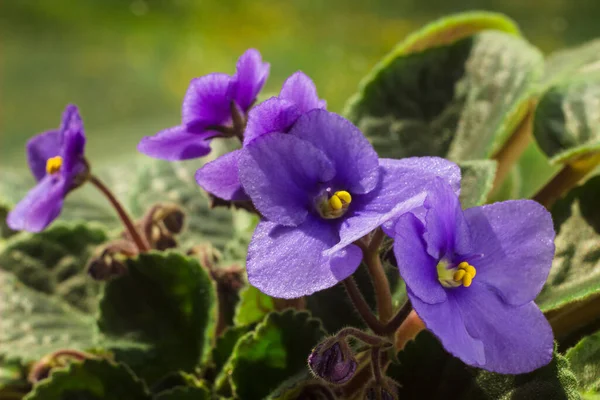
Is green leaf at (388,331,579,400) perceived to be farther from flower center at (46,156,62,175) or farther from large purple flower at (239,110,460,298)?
flower center at (46,156,62,175)

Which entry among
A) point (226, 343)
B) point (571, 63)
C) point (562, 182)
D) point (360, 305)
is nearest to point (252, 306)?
point (226, 343)

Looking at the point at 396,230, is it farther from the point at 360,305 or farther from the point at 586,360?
the point at 586,360

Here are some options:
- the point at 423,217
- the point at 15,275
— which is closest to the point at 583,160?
the point at 423,217

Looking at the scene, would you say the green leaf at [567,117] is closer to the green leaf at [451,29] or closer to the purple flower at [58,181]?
the green leaf at [451,29]

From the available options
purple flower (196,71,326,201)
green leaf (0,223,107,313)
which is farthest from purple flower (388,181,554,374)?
green leaf (0,223,107,313)

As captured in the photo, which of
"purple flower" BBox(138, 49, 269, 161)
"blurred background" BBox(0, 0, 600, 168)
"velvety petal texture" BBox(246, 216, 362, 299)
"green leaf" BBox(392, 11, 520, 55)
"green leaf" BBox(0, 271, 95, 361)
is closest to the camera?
"velvety petal texture" BBox(246, 216, 362, 299)

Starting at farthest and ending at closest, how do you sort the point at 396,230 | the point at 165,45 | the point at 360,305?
1. the point at 165,45
2. the point at 360,305
3. the point at 396,230

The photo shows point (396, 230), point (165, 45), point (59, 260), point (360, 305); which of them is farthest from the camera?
point (165, 45)
